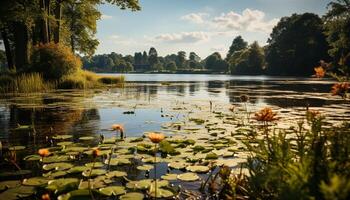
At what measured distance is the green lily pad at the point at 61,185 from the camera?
401 centimetres

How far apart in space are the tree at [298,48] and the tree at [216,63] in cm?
6728

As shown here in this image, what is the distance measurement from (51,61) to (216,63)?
5283 inches

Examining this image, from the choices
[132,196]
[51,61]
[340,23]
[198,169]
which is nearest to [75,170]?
[132,196]

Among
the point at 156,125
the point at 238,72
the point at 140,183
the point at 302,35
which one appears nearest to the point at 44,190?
the point at 140,183

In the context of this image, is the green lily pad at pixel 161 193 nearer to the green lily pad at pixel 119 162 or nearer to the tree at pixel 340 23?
the green lily pad at pixel 119 162

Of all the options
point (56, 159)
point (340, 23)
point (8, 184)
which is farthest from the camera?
point (340, 23)

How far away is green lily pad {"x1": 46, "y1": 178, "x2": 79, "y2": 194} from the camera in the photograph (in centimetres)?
401

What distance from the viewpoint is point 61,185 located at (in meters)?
4.21

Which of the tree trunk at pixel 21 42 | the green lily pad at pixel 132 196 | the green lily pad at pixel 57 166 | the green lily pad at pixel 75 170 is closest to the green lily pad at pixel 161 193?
the green lily pad at pixel 132 196

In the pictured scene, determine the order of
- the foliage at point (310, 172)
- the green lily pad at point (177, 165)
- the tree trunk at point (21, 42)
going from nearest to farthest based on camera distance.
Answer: the foliage at point (310, 172)
the green lily pad at point (177, 165)
the tree trunk at point (21, 42)

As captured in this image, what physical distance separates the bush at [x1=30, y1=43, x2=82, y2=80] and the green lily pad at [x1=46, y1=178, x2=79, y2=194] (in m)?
19.4

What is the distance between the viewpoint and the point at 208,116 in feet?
37.3

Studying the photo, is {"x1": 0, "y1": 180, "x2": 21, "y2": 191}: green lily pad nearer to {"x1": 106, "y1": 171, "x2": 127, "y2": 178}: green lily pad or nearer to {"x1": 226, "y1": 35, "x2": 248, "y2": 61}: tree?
{"x1": 106, "y1": 171, "x2": 127, "y2": 178}: green lily pad

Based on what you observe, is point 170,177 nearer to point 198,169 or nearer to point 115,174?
point 198,169
